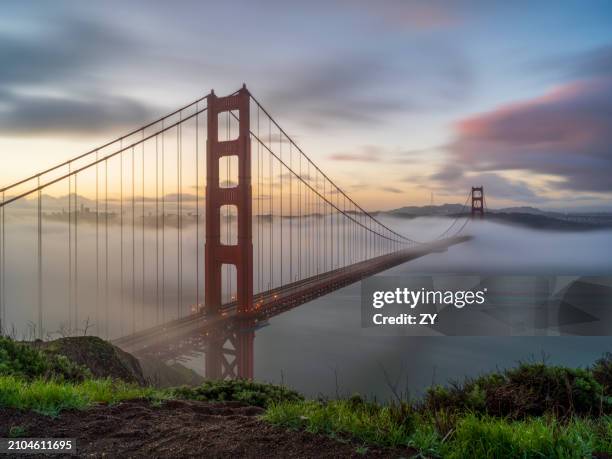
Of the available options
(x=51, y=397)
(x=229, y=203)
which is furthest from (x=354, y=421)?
(x=229, y=203)

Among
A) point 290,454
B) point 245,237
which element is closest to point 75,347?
point 290,454

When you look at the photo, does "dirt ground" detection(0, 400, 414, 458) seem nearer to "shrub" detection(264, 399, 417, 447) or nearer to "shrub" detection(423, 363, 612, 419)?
"shrub" detection(264, 399, 417, 447)

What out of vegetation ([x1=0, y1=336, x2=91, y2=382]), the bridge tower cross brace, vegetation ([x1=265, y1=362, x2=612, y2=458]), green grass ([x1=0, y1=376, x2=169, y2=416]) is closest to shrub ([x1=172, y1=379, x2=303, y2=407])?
green grass ([x1=0, y1=376, x2=169, y2=416])

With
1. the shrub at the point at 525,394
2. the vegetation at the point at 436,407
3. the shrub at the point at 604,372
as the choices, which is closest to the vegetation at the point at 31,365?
the vegetation at the point at 436,407

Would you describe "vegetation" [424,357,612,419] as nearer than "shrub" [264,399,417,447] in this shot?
No

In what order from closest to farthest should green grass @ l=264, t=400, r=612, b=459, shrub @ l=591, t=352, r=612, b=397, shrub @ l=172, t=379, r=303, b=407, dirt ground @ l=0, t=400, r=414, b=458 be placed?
green grass @ l=264, t=400, r=612, b=459
dirt ground @ l=0, t=400, r=414, b=458
shrub @ l=172, t=379, r=303, b=407
shrub @ l=591, t=352, r=612, b=397
